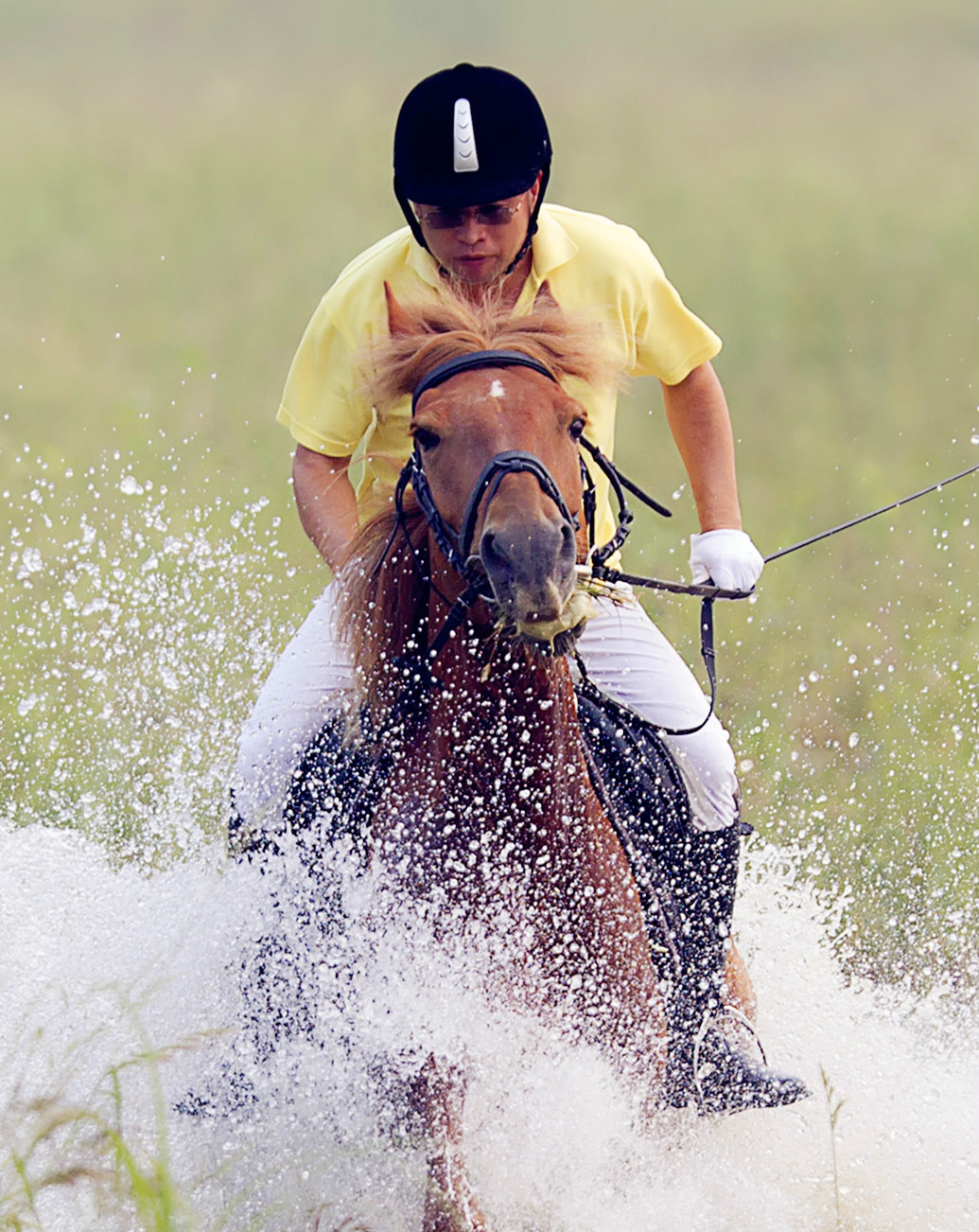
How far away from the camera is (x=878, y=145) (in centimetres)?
1224

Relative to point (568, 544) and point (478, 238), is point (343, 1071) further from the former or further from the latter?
point (478, 238)

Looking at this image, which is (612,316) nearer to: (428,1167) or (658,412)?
(428,1167)

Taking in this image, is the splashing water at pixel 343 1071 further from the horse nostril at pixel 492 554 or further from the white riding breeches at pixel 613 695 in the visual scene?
the horse nostril at pixel 492 554

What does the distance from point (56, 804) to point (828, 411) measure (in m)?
5.97

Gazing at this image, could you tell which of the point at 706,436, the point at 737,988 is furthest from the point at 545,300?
the point at 737,988

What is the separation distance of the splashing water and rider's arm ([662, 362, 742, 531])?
1.14 m

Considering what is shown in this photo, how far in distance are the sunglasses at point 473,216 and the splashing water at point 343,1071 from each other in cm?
96

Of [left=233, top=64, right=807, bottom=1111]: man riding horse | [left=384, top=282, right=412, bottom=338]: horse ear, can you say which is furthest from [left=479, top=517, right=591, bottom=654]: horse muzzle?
[left=233, top=64, right=807, bottom=1111]: man riding horse

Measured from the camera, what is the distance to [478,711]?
2602 millimetres

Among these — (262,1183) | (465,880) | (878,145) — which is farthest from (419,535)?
(878,145)

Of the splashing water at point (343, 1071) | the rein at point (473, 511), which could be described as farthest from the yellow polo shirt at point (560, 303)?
the rein at point (473, 511)

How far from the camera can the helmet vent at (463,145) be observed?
2.83 m

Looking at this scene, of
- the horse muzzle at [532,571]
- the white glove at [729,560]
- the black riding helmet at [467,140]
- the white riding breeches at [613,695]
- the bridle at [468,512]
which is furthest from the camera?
the white glove at [729,560]

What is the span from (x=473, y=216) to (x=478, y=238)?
46mm
